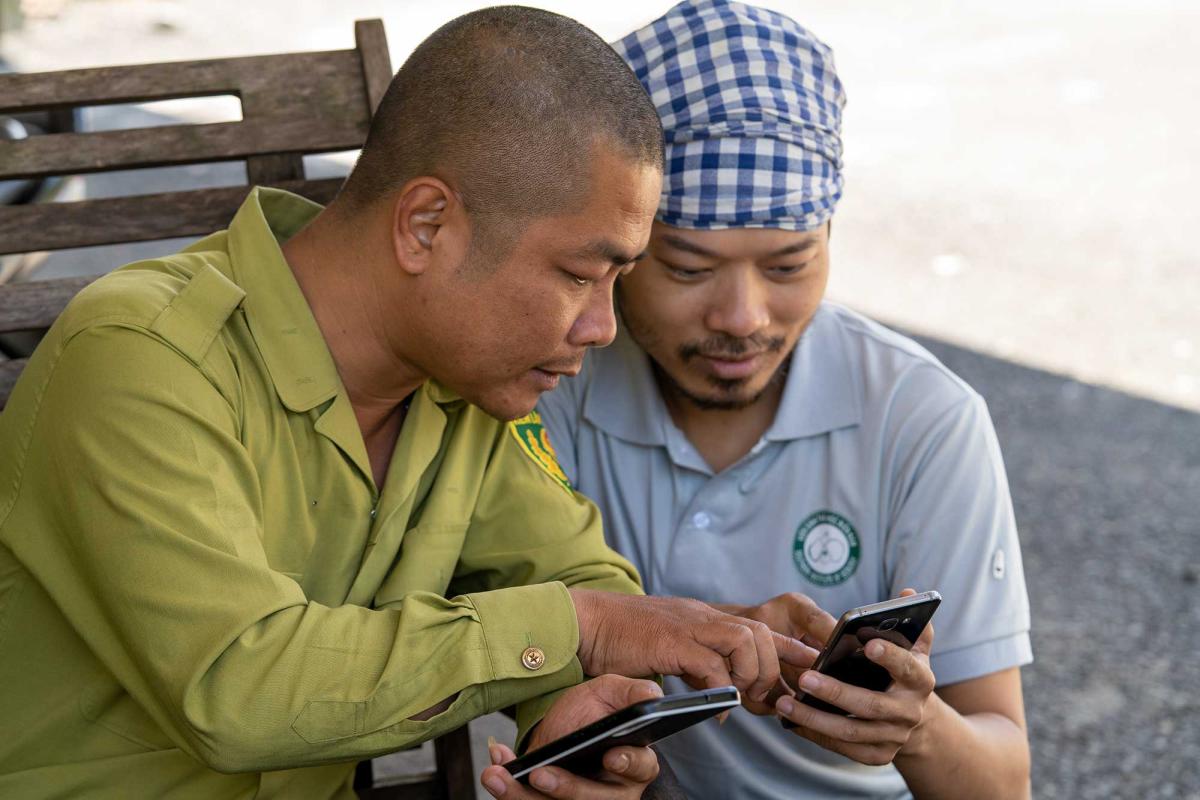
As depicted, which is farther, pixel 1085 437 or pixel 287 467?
pixel 1085 437

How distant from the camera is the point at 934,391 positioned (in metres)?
2.23

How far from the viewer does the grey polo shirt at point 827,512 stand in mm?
2158

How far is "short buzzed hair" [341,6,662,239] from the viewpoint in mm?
1801

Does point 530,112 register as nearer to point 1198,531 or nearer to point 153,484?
point 153,484

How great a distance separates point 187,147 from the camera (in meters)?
2.39

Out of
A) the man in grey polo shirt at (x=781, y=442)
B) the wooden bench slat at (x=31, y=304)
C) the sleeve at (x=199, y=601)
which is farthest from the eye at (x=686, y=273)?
the wooden bench slat at (x=31, y=304)

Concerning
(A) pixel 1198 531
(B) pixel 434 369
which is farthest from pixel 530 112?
(A) pixel 1198 531

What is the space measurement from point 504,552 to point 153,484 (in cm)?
60

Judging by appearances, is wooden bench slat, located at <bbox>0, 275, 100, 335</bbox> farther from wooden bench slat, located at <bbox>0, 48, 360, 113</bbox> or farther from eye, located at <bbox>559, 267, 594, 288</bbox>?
eye, located at <bbox>559, 267, 594, 288</bbox>

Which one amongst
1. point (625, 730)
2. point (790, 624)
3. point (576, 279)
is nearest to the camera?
point (625, 730)

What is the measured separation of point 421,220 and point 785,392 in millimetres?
782

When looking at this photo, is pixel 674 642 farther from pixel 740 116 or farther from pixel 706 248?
pixel 740 116

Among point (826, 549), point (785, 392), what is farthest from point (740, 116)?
point (826, 549)

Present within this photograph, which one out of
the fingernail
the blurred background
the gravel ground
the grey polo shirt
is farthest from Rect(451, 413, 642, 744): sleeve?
the gravel ground
